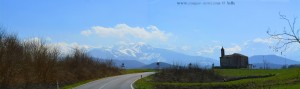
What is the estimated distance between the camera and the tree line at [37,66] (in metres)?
42.8

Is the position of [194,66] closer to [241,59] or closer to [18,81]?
[18,81]

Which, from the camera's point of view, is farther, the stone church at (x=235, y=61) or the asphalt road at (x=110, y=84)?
the stone church at (x=235, y=61)

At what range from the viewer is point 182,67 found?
7281cm

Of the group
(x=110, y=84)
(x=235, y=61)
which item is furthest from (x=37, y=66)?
(x=235, y=61)

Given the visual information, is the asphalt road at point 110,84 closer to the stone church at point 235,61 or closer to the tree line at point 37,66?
the tree line at point 37,66

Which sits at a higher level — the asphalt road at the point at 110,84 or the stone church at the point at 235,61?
the stone church at the point at 235,61

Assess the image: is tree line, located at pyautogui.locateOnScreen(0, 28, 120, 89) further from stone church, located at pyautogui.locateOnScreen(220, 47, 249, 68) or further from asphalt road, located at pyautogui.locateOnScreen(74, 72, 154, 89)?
stone church, located at pyautogui.locateOnScreen(220, 47, 249, 68)

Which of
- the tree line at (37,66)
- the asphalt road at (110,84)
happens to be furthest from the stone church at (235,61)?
the asphalt road at (110,84)

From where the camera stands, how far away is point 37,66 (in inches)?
2121

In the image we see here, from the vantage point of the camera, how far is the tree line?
140 feet

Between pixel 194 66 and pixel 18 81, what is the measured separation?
106ft

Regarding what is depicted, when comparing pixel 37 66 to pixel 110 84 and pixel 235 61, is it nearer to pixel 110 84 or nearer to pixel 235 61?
pixel 110 84

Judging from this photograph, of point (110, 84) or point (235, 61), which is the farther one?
point (235, 61)

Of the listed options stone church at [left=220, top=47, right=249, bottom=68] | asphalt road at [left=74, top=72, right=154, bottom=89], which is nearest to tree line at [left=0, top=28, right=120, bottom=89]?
asphalt road at [left=74, top=72, right=154, bottom=89]
